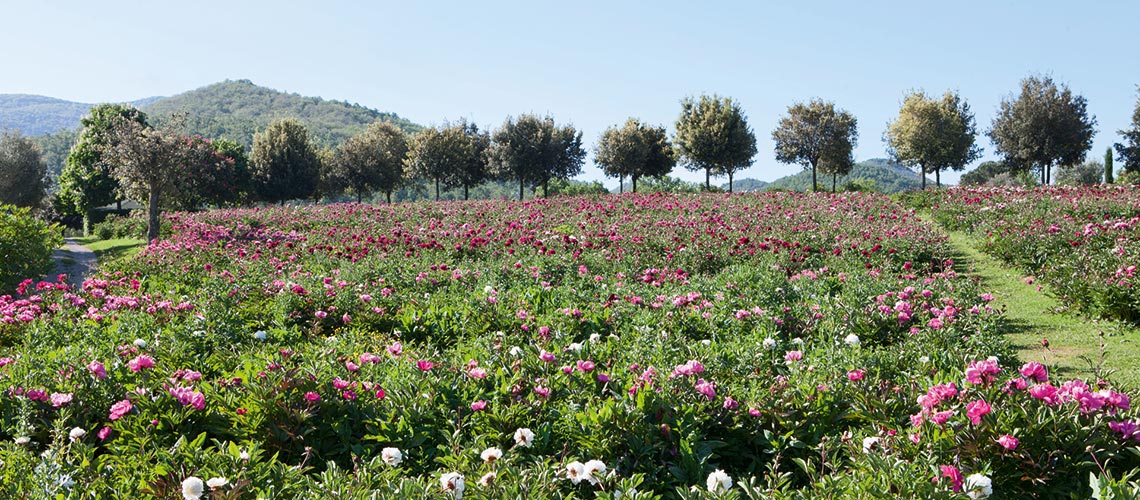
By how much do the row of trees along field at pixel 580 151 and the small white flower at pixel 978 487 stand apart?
3109 cm

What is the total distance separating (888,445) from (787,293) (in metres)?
4.88

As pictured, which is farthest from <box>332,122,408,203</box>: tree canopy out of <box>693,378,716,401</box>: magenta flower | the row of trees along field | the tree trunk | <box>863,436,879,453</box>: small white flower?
<box>863,436,879,453</box>: small white flower

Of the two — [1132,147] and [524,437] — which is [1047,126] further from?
[524,437]

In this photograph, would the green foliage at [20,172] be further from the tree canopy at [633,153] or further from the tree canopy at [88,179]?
the tree canopy at [633,153]

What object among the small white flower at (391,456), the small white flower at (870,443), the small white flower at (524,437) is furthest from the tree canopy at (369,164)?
the small white flower at (870,443)

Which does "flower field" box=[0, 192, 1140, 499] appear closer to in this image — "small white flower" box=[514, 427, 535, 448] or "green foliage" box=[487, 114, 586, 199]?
"small white flower" box=[514, 427, 535, 448]

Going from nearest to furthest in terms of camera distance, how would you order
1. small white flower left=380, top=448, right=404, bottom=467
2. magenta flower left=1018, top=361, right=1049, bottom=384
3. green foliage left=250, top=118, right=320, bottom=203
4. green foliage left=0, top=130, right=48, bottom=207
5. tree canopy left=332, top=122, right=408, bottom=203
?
small white flower left=380, top=448, right=404, bottom=467 → magenta flower left=1018, top=361, right=1049, bottom=384 → green foliage left=0, top=130, right=48, bottom=207 → green foliage left=250, top=118, right=320, bottom=203 → tree canopy left=332, top=122, right=408, bottom=203

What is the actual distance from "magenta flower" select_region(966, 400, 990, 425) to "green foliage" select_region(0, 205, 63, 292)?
48.5 feet

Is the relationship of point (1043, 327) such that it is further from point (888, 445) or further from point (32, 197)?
point (32, 197)

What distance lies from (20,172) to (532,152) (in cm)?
3401

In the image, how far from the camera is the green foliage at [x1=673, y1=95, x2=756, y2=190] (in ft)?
128

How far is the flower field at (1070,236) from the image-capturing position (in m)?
8.42

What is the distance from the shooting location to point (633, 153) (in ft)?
132

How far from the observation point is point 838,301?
297 inches
